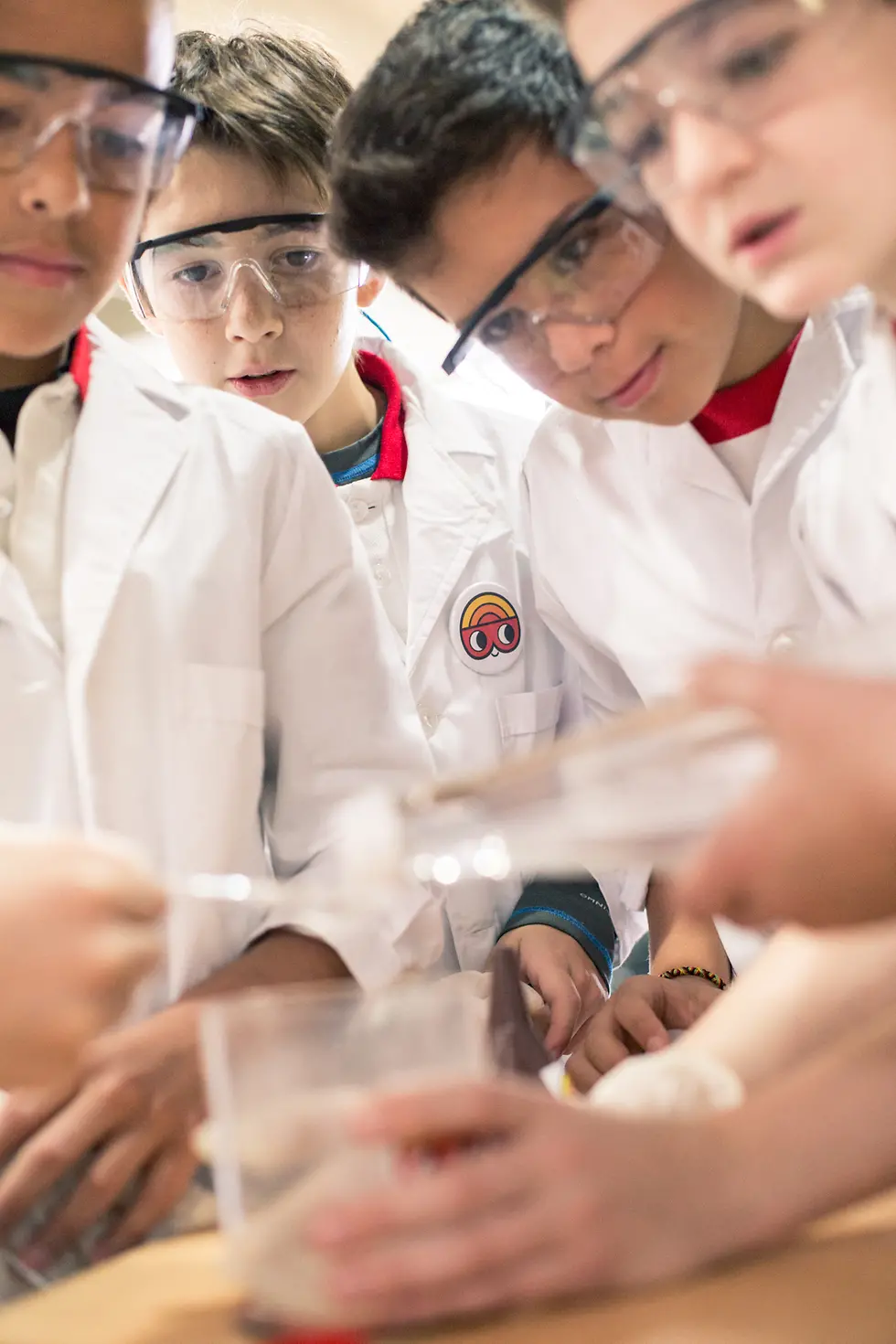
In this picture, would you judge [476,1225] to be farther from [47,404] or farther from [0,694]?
[47,404]

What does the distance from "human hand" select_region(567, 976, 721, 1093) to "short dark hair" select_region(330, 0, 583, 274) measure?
2.67 feet

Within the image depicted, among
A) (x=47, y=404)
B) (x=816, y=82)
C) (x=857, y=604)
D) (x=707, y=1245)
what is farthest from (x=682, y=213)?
(x=707, y=1245)

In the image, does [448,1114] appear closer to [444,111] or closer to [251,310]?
[444,111]

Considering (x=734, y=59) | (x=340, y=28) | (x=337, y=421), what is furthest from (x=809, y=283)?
(x=340, y=28)

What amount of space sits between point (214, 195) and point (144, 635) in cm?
77

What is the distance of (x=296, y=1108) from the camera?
631 mm

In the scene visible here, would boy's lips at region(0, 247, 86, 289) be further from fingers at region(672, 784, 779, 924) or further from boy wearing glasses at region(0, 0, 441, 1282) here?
fingers at region(672, 784, 779, 924)

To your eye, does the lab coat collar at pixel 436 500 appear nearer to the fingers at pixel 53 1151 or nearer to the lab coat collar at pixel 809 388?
the lab coat collar at pixel 809 388

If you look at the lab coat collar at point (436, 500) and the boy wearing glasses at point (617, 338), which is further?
the lab coat collar at point (436, 500)

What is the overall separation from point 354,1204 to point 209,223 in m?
1.37

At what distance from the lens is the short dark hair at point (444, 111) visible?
125 centimetres

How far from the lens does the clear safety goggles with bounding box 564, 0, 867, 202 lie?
87cm

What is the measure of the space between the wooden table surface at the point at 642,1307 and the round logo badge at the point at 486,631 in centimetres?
104

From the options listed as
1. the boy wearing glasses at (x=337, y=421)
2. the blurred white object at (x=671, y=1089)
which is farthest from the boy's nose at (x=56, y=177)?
the blurred white object at (x=671, y=1089)
